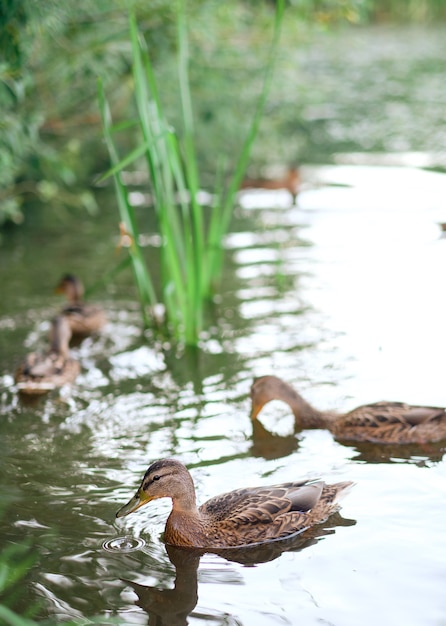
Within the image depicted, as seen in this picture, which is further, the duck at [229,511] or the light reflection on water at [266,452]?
the duck at [229,511]

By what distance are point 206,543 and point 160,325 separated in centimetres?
320

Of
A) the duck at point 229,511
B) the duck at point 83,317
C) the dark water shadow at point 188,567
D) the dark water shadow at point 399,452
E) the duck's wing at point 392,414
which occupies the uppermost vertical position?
the duck at point 83,317

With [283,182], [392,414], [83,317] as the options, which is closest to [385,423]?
[392,414]

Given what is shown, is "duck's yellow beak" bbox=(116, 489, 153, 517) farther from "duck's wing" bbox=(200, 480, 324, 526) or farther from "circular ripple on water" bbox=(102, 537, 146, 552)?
"duck's wing" bbox=(200, 480, 324, 526)

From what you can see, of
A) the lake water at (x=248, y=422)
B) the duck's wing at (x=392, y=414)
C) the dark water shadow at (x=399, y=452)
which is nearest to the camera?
the lake water at (x=248, y=422)

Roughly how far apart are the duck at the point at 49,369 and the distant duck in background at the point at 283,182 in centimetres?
498

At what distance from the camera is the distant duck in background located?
11695mm

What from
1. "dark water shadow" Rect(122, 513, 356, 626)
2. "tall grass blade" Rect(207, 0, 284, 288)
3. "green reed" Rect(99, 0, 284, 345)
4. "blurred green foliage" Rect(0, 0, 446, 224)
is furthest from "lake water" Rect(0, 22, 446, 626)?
"blurred green foliage" Rect(0, 0, 446, 224)

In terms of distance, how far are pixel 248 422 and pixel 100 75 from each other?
3353 mm

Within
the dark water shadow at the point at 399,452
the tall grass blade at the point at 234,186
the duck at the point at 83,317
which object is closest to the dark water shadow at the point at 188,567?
the dark water shadow at the point at 399,452

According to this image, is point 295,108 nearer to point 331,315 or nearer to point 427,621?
point 331,315

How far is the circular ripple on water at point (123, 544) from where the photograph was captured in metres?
4.71

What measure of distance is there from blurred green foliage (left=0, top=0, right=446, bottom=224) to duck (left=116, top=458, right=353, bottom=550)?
9.86 feet

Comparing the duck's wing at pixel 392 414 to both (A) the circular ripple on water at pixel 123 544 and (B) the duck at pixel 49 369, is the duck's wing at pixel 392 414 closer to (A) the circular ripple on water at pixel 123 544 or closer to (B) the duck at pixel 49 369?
(A) the circular ripple on water at pixel 123 544
